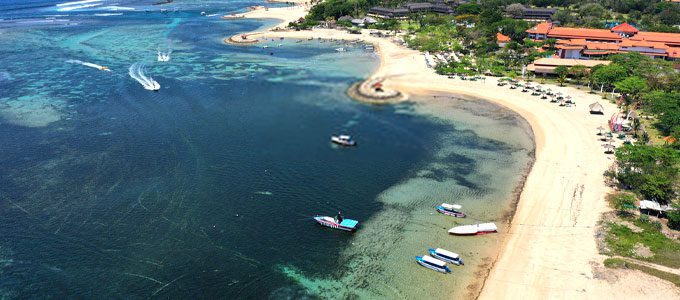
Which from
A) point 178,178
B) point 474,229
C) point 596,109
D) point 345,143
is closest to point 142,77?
point 178,178

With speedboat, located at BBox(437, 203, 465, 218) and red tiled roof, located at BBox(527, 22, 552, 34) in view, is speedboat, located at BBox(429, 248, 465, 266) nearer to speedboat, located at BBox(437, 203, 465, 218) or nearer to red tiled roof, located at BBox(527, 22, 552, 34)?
speedboat, located at BBox(437, 203, 465, 218)

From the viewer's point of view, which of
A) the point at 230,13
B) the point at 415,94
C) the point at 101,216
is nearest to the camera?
the point at 101,216

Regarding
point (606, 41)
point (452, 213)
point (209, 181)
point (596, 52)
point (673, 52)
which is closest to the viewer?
point (452, 213)

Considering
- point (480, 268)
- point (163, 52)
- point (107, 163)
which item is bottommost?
point (480, 268)

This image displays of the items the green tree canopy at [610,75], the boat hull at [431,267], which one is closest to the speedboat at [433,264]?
the boat hull at [431,267]

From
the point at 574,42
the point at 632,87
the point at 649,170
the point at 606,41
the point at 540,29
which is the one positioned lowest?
the point at 649,170

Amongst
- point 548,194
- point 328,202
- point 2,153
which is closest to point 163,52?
point 2,153

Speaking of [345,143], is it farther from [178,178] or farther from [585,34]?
[585,34]

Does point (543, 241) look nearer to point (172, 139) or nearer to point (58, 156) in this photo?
point (172, 139)
